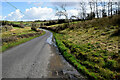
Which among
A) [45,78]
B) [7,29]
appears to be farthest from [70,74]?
[7,29]

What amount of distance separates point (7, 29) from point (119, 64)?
6088cm

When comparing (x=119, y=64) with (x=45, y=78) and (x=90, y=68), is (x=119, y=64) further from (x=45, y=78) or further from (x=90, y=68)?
(x=45, y=78)

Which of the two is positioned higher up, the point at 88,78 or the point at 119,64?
the point at 119,64

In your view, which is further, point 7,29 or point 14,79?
point 7,29

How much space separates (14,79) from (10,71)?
139 centimetres

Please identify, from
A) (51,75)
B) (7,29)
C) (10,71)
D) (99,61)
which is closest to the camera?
(51,75)

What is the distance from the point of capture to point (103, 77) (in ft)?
19.6

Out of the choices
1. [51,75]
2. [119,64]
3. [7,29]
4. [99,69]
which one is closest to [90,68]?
[99,69]

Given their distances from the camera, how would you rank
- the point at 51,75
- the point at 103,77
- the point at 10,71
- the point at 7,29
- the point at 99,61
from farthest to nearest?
the point at 7,29 < the point at 99,61 < the point at 10,71 < the point at 51,75 < the point at 103,77

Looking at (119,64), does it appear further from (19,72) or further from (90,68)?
(19,72)

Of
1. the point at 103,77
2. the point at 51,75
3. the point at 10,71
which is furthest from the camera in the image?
the point at 10,71

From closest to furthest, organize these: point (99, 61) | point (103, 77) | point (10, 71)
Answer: point (103, 77) → point (10, 71) → point (99, 61)

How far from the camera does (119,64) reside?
22.6ft

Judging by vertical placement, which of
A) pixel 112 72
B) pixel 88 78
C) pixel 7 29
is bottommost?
pixel 88 78
